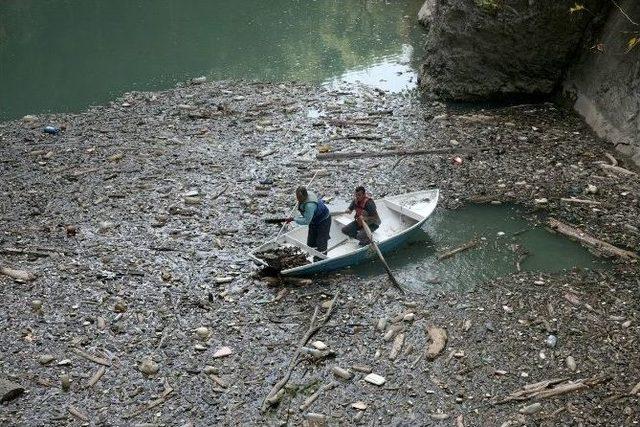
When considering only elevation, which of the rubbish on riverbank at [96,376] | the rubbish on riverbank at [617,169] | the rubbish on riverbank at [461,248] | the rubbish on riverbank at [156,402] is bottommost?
the rubbish on riverbank at [96,376]

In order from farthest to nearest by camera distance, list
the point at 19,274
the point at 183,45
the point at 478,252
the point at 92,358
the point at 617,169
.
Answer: the point at 183,45 → the point at 617,169 → the point at 478,252 → the point at 19,274 → the point at 92,358

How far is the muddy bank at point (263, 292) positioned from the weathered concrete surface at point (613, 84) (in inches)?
22.9

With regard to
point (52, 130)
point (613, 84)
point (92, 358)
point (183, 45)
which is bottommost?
point (183, 45)

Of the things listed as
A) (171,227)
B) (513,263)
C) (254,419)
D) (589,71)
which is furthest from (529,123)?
(254,419)

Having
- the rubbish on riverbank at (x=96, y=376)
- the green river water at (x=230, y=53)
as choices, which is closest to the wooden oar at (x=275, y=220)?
the green river water at (x=230, y=53)

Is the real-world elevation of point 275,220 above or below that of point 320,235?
below

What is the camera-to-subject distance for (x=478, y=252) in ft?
44.0

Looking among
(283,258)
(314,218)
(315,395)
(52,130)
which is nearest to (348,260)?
(314,218)

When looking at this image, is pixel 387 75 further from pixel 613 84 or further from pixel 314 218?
pixel 314 218

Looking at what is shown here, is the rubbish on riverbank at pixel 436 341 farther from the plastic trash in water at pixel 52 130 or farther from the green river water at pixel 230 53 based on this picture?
the plastic trash in water at pixel 52 130

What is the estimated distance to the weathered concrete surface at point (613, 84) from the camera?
16875mm

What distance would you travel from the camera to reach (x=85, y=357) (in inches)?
411

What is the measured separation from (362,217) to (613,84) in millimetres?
9581

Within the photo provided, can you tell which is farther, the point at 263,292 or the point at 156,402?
the point at 263,292
